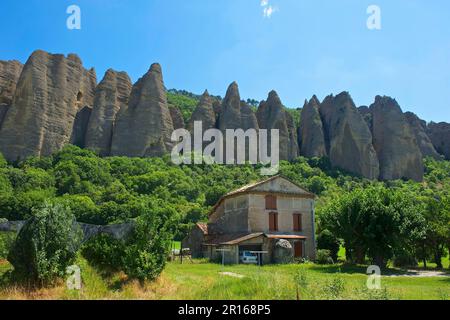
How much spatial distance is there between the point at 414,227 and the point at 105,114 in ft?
234

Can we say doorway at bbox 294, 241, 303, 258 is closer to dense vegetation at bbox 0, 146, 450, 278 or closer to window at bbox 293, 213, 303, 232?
window at bbox 293, 213, 303, 232

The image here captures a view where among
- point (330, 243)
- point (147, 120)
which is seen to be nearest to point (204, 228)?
point (330, 243)

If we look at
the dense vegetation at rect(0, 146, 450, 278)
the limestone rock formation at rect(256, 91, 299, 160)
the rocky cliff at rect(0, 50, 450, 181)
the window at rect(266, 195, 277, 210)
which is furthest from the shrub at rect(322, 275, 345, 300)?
the limestone rock formation at rect(256, 91, 299, 160)

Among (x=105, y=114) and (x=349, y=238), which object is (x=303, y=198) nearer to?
(x=349, y=238)

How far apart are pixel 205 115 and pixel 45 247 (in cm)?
→ 8071

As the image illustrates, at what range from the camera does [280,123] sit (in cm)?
9344

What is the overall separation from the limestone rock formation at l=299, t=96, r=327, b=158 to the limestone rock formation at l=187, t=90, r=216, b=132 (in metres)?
21.9

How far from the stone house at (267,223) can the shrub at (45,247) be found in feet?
66.7

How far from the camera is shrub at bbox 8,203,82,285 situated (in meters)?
13.8

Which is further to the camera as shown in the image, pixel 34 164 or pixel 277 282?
pixel 34 164

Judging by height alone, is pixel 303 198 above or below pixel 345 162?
below

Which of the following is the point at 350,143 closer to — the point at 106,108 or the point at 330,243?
the point at 106,108
